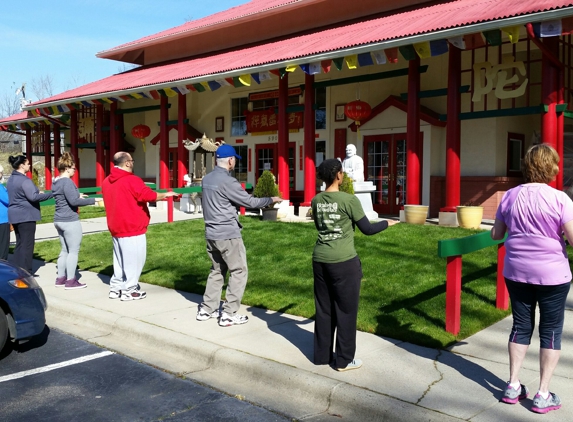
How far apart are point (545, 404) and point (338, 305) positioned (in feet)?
5.29

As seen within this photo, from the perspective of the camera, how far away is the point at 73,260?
843cm

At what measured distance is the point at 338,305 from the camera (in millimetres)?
4809

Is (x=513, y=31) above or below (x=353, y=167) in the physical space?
above

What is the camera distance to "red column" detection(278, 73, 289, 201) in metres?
16.5

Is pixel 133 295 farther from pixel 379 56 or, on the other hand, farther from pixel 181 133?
pixel 181 133

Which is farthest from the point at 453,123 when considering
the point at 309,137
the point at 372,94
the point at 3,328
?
the point at 3,328

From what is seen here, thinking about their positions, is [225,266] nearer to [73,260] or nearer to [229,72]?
[73,260]

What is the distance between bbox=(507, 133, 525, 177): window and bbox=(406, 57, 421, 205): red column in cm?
290

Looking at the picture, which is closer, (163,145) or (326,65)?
(326,65)

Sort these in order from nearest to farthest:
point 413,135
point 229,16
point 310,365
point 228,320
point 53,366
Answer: point 310,365 → point 53,366 → point 228,320 → point 413,135 → point 229,16

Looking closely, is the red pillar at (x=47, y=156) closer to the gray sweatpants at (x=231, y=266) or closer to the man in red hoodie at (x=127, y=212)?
the man in red hoodie at (x=127, y=212)

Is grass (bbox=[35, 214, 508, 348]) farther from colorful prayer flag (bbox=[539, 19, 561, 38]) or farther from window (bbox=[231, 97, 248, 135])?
window (bbox=[231, 97, 248, 135])

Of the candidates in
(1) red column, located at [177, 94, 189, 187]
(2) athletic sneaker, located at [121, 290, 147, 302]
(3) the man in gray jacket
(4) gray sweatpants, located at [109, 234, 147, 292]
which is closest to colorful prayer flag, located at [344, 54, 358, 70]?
(4) gray sweatpants, located at [109, 234, 147, 292]

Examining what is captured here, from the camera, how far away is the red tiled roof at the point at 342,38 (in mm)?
11298
